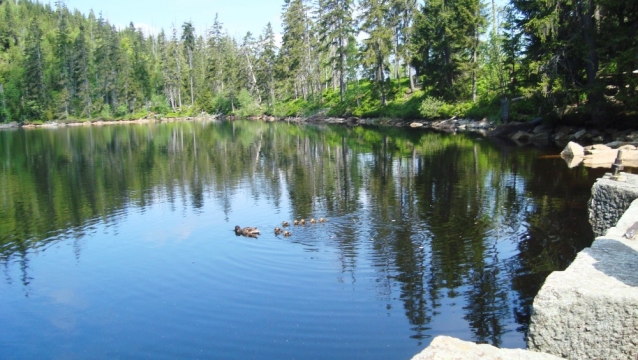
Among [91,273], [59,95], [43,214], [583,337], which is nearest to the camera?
[583,337]

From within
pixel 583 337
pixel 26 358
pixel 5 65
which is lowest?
pixel 26 358

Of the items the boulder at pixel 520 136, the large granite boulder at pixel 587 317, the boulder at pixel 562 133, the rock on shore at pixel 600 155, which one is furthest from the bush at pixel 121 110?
the large granite boulder at pixel 587 317

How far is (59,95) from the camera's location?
110m

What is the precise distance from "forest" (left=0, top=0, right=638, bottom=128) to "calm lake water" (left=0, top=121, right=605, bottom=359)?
9775 millimetres

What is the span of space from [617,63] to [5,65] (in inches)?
4907

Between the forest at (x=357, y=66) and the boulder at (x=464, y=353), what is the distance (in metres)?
19.9

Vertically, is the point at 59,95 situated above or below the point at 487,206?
above

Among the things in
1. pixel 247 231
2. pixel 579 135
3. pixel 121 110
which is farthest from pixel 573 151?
pixel 121 110

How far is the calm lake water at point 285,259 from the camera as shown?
10.2 m

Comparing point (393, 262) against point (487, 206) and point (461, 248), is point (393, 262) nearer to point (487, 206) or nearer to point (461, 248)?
point (461, 248)

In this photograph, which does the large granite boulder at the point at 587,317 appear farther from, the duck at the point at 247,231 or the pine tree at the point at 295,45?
the pine tree at the point at 295,45

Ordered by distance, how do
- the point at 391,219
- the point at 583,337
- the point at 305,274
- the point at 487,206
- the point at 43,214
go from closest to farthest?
the point at 583,337, the point at 305,274, the point at 391,219, the point at 487,206, the point at 43,214

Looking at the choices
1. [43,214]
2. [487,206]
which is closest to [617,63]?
[487,206]

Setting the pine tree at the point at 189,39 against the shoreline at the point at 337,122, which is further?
the pine tree at the point at 189,39
